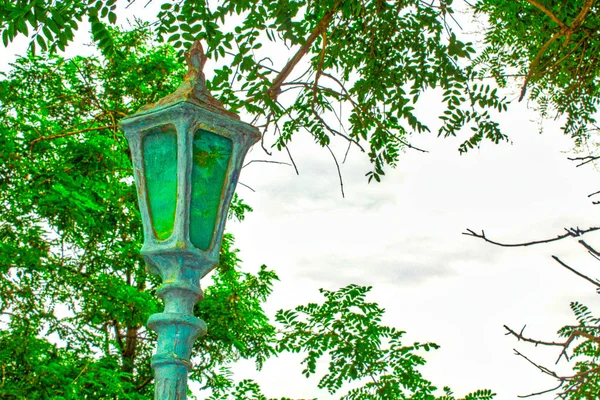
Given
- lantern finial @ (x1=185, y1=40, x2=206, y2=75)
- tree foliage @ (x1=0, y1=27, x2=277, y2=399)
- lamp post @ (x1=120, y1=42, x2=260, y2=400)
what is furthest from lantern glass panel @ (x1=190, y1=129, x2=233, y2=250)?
tree foliage @ (x1=0, y1=27, x2=277, y2=399)

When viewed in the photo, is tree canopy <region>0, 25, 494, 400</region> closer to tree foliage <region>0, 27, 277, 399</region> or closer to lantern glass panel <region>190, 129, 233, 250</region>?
tree foliage <region>0, 27, 277, 399</region>

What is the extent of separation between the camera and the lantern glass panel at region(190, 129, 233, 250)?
9.01ft

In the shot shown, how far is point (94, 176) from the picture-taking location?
34.4ft

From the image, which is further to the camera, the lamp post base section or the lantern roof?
the lantern roof

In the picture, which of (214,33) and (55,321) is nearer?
(214,33)

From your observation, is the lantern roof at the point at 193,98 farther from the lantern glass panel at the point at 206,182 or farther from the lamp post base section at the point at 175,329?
the lamp post base section at the point at 175,329

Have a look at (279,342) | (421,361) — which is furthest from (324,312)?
(421,361)

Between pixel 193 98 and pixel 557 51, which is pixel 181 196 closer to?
pixel 193 98

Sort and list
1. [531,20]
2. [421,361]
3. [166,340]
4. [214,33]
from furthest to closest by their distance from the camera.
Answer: [421,361] → [531,20] → [214,33] → [166,340]

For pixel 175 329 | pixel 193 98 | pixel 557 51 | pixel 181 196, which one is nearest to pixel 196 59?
pixel 193 98

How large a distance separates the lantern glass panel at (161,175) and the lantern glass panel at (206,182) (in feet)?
0.27

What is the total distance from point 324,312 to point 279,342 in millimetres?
649

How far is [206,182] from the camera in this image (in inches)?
110

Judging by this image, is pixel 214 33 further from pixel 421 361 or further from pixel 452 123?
pixel 421 361
